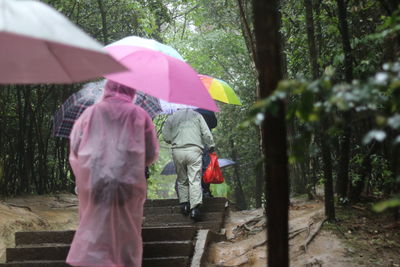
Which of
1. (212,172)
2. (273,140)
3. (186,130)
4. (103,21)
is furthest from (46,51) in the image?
(103,21)

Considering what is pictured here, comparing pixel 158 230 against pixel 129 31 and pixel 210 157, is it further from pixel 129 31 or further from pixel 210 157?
pixel 129 31

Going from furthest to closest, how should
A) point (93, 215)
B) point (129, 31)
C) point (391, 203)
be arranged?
1. point (129, 31)
2. point (93, 215)
3. point (391, 203)

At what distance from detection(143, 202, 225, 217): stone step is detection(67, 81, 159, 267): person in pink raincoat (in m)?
4.20

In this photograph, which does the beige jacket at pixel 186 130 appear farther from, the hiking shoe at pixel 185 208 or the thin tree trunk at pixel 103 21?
the thin tree trunk at pixel 103 21

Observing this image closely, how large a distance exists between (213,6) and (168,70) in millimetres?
10387

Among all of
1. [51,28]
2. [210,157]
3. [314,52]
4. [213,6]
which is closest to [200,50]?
[213,6]

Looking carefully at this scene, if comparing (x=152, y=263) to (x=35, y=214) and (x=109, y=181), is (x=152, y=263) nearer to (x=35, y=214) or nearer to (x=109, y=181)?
(x=109, y=181)

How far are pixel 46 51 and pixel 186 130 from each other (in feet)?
13.0

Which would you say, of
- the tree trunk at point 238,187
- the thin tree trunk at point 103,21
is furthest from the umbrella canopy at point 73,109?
the tree trunk at point 238,187

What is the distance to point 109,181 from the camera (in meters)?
3.76

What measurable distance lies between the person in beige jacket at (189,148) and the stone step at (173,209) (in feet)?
2.24

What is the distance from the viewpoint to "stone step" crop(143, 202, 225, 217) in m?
8.19

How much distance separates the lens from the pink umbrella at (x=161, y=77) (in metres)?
4.18

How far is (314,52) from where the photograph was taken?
20.9ft
